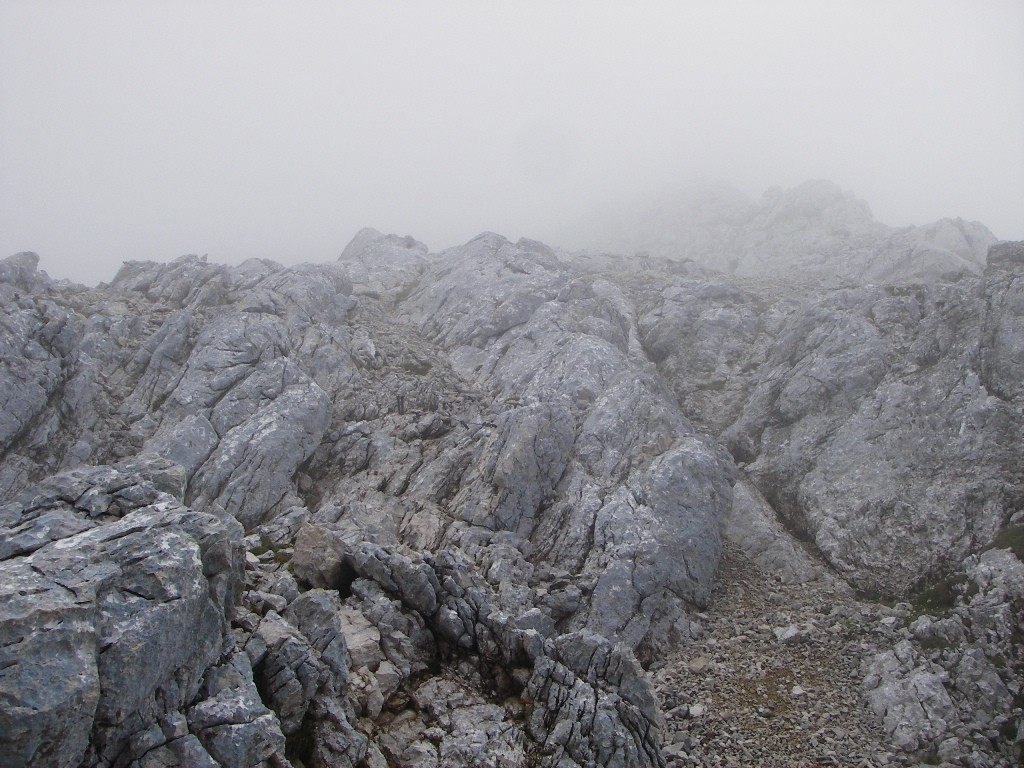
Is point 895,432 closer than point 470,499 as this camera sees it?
No

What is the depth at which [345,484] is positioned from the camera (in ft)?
120

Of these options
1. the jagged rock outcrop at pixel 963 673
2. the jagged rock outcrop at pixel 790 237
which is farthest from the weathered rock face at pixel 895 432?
the jagged rock outcrop at pixel 790 237

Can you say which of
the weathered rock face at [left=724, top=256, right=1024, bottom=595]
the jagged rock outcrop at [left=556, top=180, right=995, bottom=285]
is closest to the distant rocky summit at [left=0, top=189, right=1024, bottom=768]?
the weathered rock face at [left=724, top=256, right=1024, bottom=595]

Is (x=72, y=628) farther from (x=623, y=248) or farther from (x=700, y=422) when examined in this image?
(x=623, y=248)

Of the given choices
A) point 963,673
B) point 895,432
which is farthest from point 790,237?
point 963,673

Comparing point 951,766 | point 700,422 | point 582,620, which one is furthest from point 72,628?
point 700,422

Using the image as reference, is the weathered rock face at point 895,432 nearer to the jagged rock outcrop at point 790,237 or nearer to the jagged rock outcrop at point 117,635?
the jagged rock outcrop at point 790,237

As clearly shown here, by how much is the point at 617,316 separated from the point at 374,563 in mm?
39988

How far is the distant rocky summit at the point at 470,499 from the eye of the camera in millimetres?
14633

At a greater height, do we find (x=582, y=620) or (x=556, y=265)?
(x=556, y=265)

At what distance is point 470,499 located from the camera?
3419cm

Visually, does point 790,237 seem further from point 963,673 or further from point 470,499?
point 963,673

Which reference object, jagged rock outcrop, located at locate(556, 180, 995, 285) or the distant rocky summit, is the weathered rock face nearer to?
the distant rocky summit

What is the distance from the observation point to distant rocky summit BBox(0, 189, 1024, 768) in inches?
576
